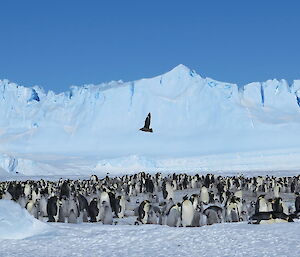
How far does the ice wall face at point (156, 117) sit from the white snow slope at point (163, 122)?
0.43 feet

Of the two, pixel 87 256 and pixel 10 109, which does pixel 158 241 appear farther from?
pixel 10 109

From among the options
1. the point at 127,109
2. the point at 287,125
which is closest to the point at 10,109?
the point at 127,109

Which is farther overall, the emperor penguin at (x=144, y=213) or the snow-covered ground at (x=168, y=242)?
the emperor penguin at (x=144, y=213)

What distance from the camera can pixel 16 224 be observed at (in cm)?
911

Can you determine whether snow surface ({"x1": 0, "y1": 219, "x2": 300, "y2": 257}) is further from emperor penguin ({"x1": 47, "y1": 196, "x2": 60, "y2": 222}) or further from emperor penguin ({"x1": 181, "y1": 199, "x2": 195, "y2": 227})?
emperor penguin ({"x1": 47, "y1": 196, "x2": 60, "y2": 222})

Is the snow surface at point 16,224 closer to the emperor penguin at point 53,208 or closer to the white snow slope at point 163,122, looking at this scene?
the emperor penguin at point 53,208

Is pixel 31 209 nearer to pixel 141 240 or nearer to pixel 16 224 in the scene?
pixel 16 224

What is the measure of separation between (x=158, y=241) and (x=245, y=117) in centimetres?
5908

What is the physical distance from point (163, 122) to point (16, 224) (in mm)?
60207

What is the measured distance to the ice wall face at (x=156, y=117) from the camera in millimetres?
66500

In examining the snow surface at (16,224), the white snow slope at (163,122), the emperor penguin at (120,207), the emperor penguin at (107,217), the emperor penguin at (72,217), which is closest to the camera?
the snow surface at (16,224)

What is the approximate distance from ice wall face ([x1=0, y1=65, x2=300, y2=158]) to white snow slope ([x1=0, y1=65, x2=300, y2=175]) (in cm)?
13

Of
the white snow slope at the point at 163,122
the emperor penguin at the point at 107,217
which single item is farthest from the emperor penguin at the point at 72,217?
the white snow slope at the point at 163,122

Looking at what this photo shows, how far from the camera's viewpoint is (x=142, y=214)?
1225 centimetres
